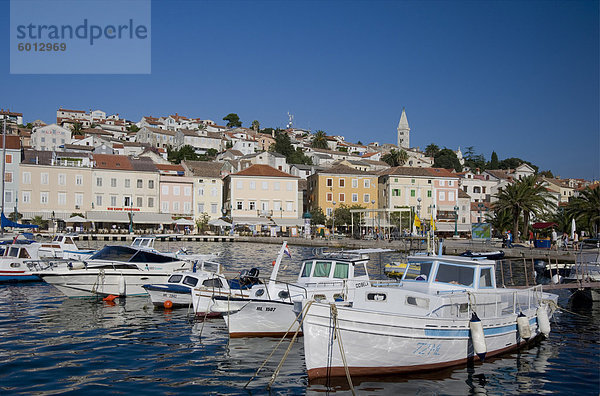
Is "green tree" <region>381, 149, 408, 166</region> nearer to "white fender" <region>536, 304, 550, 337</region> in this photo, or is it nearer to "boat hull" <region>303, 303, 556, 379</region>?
"white fender" <region>536, 304, 550, 337</region>

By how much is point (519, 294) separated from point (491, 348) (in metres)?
3.70

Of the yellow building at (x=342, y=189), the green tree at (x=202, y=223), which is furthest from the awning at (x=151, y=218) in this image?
the yellow building at (x=342, y=189)

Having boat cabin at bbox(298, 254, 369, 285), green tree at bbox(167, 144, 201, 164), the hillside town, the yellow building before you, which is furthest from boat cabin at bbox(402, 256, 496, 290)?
green tree at bbox(167, 144, 201, 164)

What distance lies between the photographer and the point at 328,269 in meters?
19.4

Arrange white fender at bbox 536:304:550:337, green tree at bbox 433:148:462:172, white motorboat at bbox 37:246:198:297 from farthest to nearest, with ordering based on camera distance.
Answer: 1. green tree at bbox 433:148:462:172
2. white motorboat at bbox 37:246:198:297
3. white fender at bbox 536:304:550:337

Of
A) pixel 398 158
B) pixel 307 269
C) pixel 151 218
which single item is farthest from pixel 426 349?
pixel 398 158

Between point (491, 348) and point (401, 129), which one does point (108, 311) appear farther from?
point (401, 129)

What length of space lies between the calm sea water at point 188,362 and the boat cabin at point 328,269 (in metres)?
2.66

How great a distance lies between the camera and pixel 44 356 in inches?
595

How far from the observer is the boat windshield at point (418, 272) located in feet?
54.1

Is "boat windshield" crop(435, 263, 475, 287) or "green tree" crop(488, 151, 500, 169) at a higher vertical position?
"green tree" crop(488, 151, 500, 169)

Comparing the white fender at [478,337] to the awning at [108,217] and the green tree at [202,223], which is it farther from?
the green tree at [202,223]

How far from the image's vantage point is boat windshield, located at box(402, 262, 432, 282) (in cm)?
1648

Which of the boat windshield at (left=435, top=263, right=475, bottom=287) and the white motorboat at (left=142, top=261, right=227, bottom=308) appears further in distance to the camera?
the white motorboat at (left=142, top=261, right=227, bottom=308)
